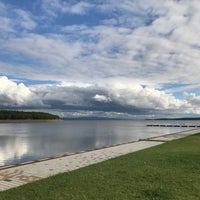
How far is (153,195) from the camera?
7.19 metres

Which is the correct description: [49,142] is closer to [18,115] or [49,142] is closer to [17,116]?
[18,115]

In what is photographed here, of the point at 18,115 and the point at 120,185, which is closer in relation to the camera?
the point at 120,185

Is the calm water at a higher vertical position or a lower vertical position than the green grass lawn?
lower

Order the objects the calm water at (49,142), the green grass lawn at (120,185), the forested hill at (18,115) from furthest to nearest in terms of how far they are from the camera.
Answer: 1. the forested hill at (18,115)
2. the calm water at (49,142)
3. the green grass lawn at (120,185)

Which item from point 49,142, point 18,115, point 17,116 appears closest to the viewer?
point 49,142

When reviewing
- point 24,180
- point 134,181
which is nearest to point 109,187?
point 134,181

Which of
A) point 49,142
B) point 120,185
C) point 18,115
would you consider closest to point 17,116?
point 18,115

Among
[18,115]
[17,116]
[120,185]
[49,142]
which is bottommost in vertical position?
[49,142]

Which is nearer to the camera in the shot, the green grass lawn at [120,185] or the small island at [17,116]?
the green grass lawn at [120,185]

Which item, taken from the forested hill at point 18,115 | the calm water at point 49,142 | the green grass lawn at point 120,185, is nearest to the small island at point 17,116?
the forested hill at point 18,115

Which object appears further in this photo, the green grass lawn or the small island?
the small island

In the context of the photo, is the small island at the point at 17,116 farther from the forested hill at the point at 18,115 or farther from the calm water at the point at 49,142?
the calm water at the point at 49,142

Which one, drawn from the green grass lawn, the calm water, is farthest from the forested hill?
the green grass lawn

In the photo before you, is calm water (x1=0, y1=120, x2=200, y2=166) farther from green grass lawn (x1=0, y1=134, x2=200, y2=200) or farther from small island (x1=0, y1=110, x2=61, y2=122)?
small island (x1=0, y1=110, x2=61, y2=122)
